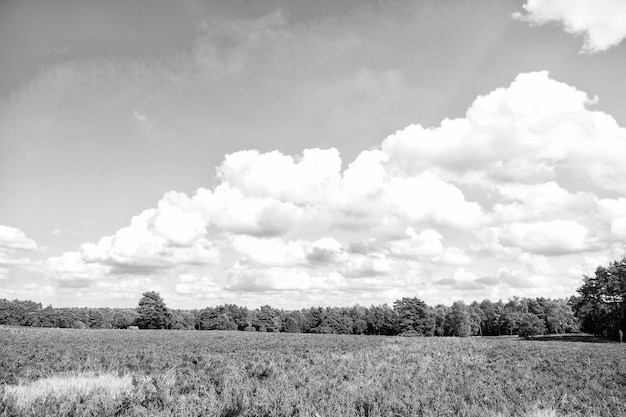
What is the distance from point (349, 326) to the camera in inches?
4131

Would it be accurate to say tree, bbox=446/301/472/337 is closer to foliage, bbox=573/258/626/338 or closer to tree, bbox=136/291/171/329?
foliage, bbox=573/258/626/338

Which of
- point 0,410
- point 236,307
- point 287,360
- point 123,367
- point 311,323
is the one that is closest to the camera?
point 0,410

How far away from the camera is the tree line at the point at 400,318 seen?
60.8 m

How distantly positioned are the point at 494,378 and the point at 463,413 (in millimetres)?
7715

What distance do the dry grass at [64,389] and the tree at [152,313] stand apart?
73.6 meters

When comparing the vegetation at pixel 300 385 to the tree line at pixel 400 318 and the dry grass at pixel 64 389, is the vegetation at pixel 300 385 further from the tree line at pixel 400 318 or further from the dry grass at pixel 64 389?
the tree line at pixel 400 318

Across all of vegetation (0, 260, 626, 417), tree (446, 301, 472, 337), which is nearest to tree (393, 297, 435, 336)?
tree (446, 301, 472, 337)

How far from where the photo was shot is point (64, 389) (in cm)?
1021

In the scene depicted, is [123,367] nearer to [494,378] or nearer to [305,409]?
[305,409]

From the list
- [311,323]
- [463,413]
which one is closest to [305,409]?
[463,413]

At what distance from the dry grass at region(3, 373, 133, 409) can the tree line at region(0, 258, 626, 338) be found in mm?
69540

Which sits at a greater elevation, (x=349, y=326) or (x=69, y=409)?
(x=69, y=409)

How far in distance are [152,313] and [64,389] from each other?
7605cm

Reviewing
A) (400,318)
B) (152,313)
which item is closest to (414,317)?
(400,318)
